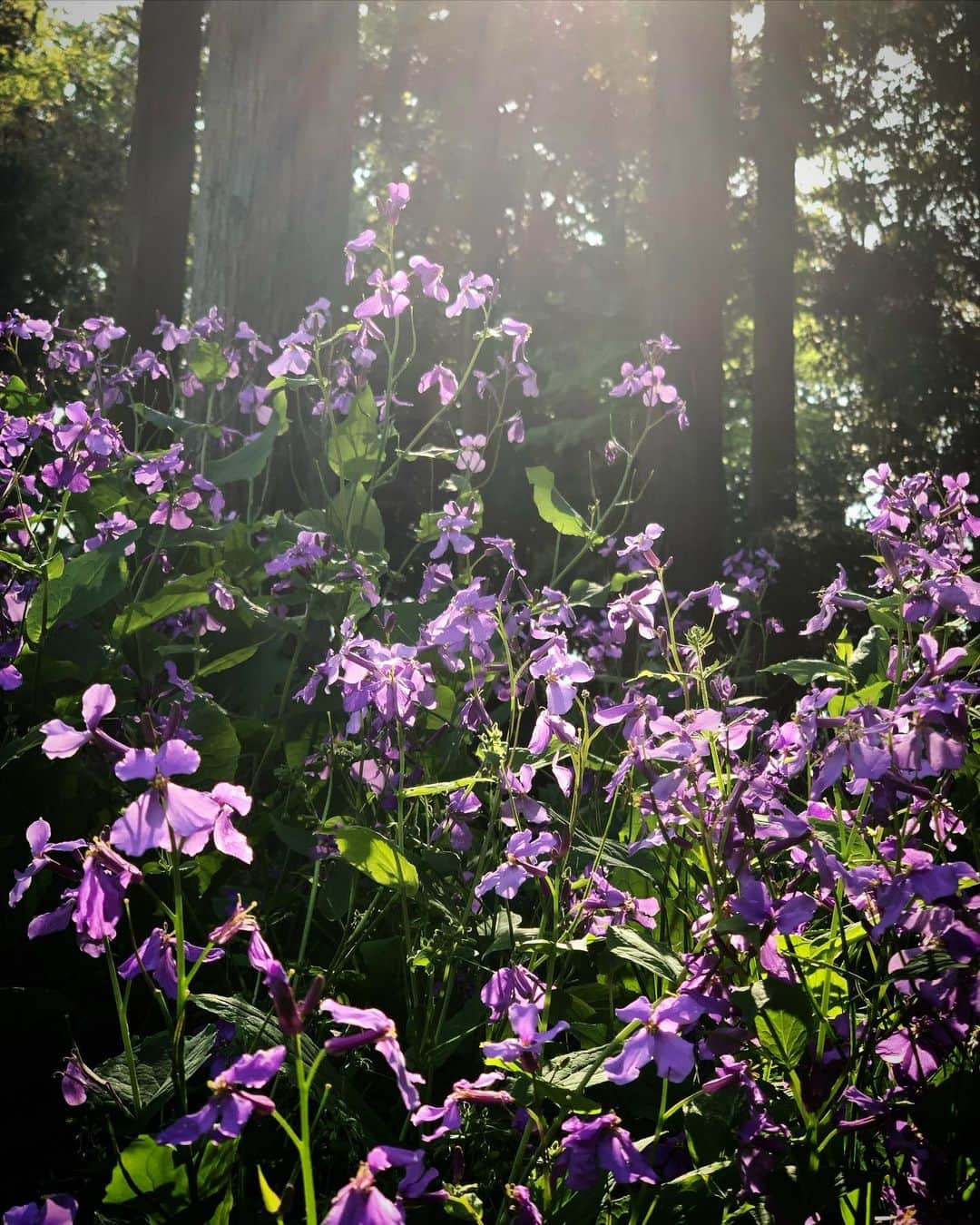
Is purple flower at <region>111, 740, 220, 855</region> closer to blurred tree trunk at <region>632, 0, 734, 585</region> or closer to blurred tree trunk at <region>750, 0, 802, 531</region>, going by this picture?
blurred tree trunk at <region>632, 0, 734, 585</region>

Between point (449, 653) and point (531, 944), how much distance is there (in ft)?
2.01

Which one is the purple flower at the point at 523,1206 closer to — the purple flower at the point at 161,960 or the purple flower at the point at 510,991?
the purple flower at the point at 510,991

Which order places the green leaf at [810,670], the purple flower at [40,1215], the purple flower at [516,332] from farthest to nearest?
the purple flower at [516,332]
the green leaf at [810,670]
the purple flower at [40,1215]

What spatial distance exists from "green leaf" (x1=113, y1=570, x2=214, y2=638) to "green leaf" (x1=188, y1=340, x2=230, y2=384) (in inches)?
41.2

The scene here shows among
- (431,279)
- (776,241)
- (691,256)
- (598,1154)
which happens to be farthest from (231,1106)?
(776,241)

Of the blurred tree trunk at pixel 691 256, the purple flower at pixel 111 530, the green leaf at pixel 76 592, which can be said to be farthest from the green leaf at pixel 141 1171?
the blurred tree trunk at pixel 691 256

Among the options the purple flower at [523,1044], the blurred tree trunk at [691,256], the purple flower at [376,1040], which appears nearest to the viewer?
the purple flower at [376,1040]

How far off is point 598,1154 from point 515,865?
41 cm

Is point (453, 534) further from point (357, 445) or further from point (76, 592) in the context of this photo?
point (76, 592)

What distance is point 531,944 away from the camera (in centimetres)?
144

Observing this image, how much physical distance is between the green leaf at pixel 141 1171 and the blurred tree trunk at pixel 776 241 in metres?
12.0

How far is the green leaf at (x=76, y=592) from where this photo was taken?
2225 millimetres

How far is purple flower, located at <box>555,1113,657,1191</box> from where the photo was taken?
1.17 m

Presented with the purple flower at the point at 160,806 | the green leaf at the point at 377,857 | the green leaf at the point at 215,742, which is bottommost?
the green leaf at the point at 377,857
